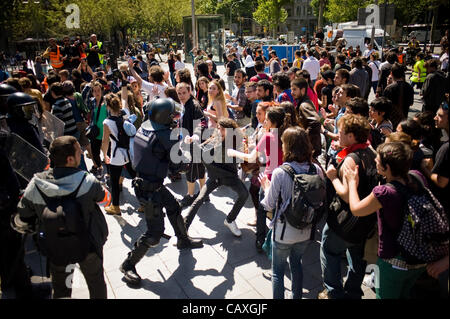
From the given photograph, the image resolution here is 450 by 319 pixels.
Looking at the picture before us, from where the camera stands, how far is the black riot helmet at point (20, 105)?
3.99 meters

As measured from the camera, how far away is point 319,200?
9.21 feet

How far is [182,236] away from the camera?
4441 millimetres

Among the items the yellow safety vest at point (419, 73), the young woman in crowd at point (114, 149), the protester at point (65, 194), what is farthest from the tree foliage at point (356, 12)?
the protester at point (65, 194)

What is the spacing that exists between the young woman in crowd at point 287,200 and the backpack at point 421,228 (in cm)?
76

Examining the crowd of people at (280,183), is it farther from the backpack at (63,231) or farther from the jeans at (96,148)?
the jeans at (96,148)

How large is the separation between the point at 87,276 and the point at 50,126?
2833mm

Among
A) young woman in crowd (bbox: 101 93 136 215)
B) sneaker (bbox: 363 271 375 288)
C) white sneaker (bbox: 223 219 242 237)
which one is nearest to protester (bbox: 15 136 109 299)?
white sneaker (bbox: 223 219 242 237)

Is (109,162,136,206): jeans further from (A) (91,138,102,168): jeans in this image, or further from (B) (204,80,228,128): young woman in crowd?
(B) (204,80,228,128): young woman in crowd

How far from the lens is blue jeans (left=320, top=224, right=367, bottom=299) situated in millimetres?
3117

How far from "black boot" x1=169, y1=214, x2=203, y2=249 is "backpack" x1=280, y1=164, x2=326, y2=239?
1.77 metres

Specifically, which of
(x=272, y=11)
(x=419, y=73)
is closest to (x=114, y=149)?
(x=419, y=73)

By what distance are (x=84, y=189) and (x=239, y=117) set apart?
5186 millimetres
